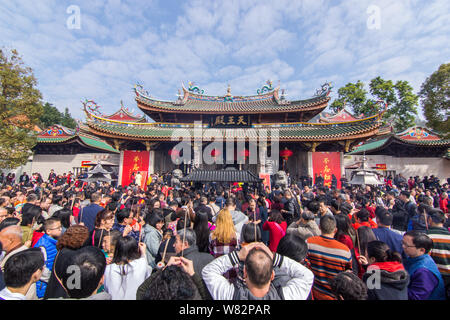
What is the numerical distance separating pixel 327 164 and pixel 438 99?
291 inches

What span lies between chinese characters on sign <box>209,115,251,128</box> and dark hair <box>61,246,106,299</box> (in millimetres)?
14575

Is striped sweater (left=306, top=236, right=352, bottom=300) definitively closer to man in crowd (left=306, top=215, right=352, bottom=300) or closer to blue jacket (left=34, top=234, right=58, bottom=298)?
man in crowd (left=306, top=215, right=352, bottom=300)

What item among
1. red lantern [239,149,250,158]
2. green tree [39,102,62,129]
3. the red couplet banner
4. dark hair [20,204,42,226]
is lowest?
dark hair [20,204,42,226]

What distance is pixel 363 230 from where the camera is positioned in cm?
286

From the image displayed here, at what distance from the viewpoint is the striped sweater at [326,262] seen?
2111 millimetres

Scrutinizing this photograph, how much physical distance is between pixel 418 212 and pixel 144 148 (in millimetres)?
15300

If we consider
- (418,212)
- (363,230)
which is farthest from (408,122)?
(363,230)

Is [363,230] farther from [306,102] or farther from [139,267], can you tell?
[306,102]

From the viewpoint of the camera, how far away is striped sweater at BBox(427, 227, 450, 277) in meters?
2.34

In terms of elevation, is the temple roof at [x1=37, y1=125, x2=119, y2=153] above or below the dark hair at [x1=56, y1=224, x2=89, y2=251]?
above

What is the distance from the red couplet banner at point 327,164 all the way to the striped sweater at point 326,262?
13.0 m

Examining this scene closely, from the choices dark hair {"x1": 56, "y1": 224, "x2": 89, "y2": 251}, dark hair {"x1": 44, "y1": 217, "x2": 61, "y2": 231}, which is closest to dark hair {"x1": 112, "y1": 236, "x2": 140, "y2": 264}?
dark hair {"x1": 56, "y1": 224, "x2": 89, "y2": 251}

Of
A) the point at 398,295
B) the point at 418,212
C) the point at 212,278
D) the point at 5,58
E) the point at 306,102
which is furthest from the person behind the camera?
the point at 306,102

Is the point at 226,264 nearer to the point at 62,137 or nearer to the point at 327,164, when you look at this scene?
the point at 327,164
